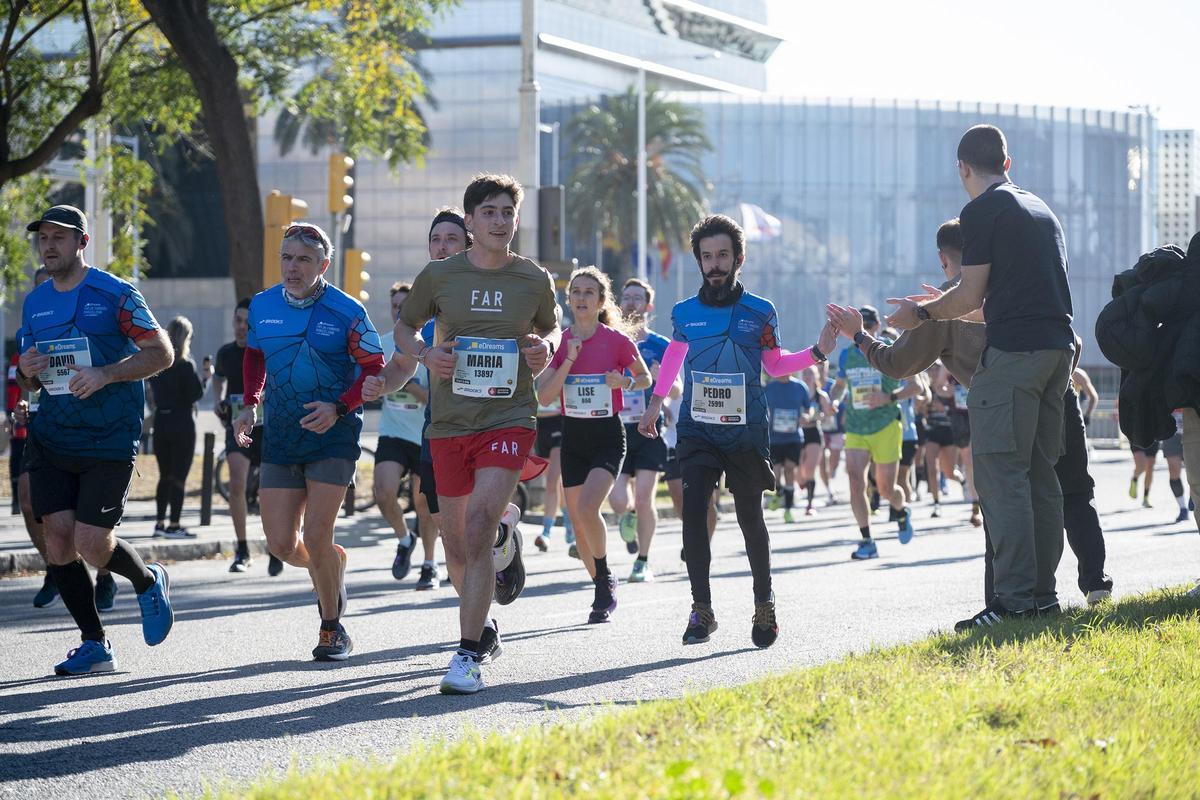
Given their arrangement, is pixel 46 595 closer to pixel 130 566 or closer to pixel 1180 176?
pixel 130 566

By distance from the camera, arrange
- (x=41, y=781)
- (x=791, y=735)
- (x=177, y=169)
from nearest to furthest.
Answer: (x=791, y=735) < (x=41, y=781) < (x=177, y=169)

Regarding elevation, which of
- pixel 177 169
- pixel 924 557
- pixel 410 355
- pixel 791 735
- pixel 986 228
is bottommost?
pixel 924 557

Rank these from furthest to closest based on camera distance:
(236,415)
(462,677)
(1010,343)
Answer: (236,415) < (1010,343) < (462,677)

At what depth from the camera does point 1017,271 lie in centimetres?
744

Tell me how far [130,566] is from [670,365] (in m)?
2.95

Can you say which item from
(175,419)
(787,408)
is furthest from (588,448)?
(787,408)

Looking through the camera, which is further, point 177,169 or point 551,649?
point 177,169

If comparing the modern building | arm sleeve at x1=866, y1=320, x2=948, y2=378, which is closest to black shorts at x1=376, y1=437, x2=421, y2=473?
arm sleeve at x1=866, y1=320, x2=948, y2=378

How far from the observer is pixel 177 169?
267 feet

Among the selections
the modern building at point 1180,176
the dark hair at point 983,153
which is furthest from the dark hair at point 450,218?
the modern building at point 1180,176

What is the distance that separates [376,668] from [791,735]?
133 inches

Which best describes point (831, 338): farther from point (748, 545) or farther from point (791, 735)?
point (791, 735)

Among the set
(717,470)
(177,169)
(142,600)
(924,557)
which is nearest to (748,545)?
(717,470)

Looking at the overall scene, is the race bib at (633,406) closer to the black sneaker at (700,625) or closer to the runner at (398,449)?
the runner at (398,449)
